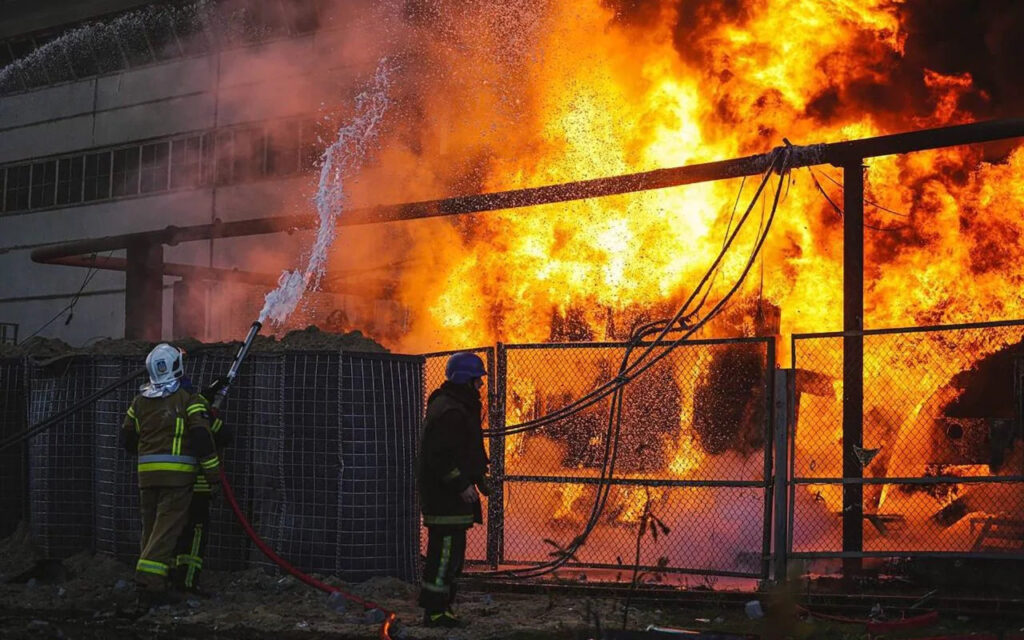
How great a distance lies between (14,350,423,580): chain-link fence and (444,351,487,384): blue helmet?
126 centimetres

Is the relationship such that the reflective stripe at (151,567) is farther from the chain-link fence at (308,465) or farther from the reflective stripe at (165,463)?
the chain-link fence at (308,465)

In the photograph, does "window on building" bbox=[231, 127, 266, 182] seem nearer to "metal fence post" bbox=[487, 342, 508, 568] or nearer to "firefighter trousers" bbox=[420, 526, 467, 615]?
"metal fence post" bbox=[487, 342, 508, 568]

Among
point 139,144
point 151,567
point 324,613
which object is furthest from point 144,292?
point 139,144

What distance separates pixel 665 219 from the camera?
13.1 metres

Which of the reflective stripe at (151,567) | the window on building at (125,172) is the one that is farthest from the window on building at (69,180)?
the reflective stripe at (151,567)

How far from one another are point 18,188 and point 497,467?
22001 mm

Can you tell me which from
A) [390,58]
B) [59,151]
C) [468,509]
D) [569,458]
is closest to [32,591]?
[468,509]

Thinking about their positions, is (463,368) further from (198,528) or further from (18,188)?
(18,188)

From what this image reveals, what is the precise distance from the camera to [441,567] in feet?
23.2

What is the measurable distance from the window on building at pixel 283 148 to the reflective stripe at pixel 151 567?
47.0 ft

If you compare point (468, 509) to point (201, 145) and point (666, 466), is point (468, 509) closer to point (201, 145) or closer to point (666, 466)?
point (666, 466)

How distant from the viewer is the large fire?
11484 mm

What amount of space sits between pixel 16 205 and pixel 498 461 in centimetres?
2176

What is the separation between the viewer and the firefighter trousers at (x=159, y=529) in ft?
24.8
